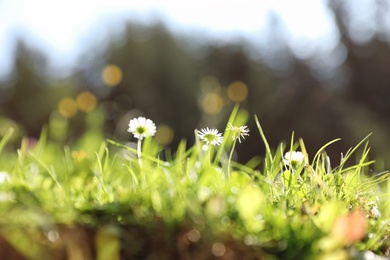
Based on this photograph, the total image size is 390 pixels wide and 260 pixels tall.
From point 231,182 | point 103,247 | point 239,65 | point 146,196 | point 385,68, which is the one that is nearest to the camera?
point 103,247

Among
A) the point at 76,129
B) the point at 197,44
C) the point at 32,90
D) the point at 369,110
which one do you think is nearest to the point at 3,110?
the point at 32,90

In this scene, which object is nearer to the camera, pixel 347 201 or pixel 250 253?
pixel 250 253

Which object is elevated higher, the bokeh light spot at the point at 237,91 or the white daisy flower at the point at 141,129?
the white daisy flower at the point at 141,129

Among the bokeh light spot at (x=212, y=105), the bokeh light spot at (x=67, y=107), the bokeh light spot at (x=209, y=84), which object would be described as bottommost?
the bokeh light spot at (x=67, y=107)

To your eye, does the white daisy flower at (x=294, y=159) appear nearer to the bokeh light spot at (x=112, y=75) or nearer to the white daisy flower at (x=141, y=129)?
the white daisy flower at (x=141, y=129)

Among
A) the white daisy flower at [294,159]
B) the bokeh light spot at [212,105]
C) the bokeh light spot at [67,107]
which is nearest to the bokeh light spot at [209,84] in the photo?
the bokeh light spot at [212,105]

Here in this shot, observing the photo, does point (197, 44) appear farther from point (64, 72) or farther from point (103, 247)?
point (103, 247)
